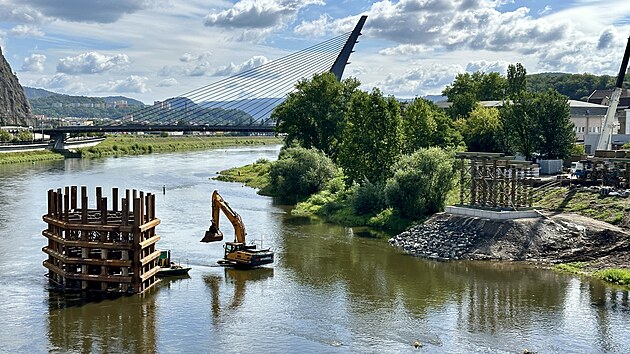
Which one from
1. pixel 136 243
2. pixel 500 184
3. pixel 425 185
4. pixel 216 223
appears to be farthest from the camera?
pixel 425 185

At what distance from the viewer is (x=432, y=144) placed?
73.2 metres

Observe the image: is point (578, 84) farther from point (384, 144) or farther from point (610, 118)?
point (384, 144)

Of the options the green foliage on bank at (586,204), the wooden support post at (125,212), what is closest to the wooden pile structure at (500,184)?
the green foliage on bank at (586,204)

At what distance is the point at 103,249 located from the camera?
35.2 meters

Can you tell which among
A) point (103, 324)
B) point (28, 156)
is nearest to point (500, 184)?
point (103, 324)

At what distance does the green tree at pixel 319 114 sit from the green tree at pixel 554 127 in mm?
25609

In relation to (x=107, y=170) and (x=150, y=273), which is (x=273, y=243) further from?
(x=107, y=170)

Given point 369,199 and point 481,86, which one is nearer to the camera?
point 369,199

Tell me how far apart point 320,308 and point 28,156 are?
11099cm

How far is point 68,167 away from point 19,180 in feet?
80.9

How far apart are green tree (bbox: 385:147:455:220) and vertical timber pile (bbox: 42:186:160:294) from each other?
22.7 meters

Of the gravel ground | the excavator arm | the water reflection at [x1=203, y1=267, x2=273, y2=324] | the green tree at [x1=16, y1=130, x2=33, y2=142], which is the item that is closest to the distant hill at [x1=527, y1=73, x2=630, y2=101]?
the green tree at [x1=16, y1=130, x2=33, y2=142]

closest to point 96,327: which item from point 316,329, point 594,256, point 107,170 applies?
point 316,329

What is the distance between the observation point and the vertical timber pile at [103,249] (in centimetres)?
3503
